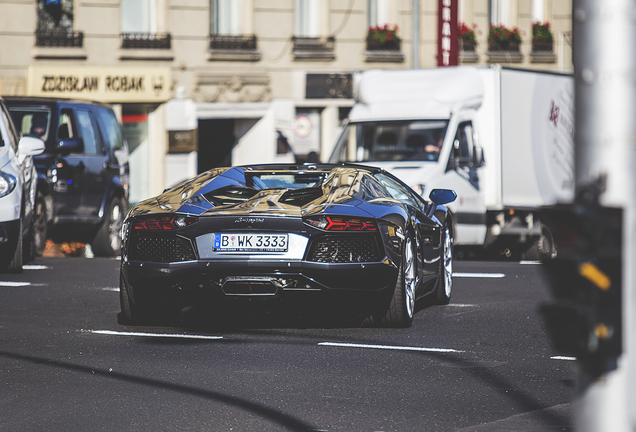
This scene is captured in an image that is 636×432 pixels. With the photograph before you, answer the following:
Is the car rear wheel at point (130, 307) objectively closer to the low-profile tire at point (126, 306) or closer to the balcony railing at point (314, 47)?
the low-profile tire at point (126, 306)

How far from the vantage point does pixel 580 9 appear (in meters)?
2.96

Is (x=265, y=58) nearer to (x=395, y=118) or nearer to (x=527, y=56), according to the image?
(x=527, y=56)

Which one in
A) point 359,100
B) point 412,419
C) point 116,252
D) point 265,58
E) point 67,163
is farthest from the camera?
point 265,58

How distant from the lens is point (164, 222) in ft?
26.3

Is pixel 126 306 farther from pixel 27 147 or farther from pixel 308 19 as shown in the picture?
pixel 308 19

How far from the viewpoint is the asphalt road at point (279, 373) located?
5.41 m

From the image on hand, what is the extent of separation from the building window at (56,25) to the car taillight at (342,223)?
62.9 feet

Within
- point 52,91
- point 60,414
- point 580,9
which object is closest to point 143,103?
point 52,91

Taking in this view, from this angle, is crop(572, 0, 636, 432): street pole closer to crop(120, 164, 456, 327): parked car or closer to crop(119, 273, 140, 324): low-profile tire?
crop(120, 164, 456, 327): parked car

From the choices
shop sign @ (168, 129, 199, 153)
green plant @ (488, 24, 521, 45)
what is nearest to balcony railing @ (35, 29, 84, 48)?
shop sign @ (168, 129, 199, 153)

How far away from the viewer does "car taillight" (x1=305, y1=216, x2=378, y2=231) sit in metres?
7.86

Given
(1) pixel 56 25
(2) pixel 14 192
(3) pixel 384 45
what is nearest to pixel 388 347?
(2) pixel 14 192

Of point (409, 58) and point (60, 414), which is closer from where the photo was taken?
point (60, 414)

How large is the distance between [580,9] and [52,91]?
2369cm
